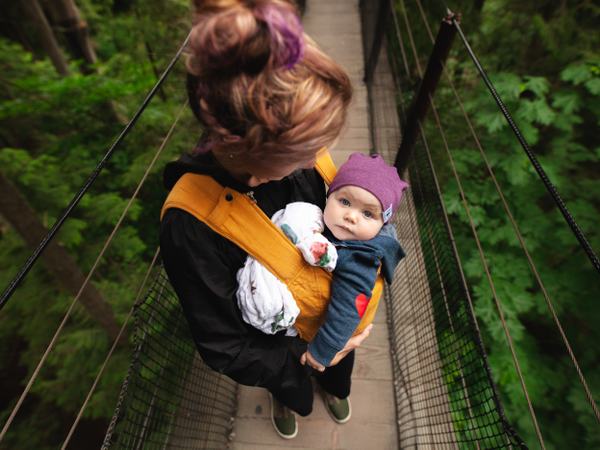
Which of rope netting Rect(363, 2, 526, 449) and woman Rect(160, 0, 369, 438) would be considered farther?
rope netting Rect(363, 2, 526, 449)

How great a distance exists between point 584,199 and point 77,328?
4.14 meters

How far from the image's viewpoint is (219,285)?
82 centimetres

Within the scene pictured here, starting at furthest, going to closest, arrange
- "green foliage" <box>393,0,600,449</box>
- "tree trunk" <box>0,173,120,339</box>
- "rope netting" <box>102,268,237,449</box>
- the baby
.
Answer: "green foliage" <box>393,0,600,449</box>
"tree trunk" <box>0,173,120,339</box>
"rope netting" <box>102,268,237,449</box>
the baby

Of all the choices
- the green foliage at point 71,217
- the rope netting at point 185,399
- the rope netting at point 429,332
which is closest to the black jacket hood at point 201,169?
the rope netting at point 185,399

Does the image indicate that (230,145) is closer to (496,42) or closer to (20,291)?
(20,291)

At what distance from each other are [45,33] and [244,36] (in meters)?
4.33

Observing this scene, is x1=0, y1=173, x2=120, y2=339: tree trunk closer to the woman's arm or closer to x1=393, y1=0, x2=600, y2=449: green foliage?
the woman's arm

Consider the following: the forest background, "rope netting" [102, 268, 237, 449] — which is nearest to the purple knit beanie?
"rope netting" [102, 268, 237, 449]

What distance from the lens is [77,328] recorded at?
3014mm

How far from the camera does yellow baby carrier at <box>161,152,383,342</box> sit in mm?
767

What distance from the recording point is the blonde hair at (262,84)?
514mm

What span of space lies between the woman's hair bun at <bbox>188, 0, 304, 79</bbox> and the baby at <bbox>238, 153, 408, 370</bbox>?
46 centimetres

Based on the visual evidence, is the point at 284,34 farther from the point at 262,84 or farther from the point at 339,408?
the point at 339,408

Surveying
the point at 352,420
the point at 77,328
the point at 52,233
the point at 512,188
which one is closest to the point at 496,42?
the point at 512,188
